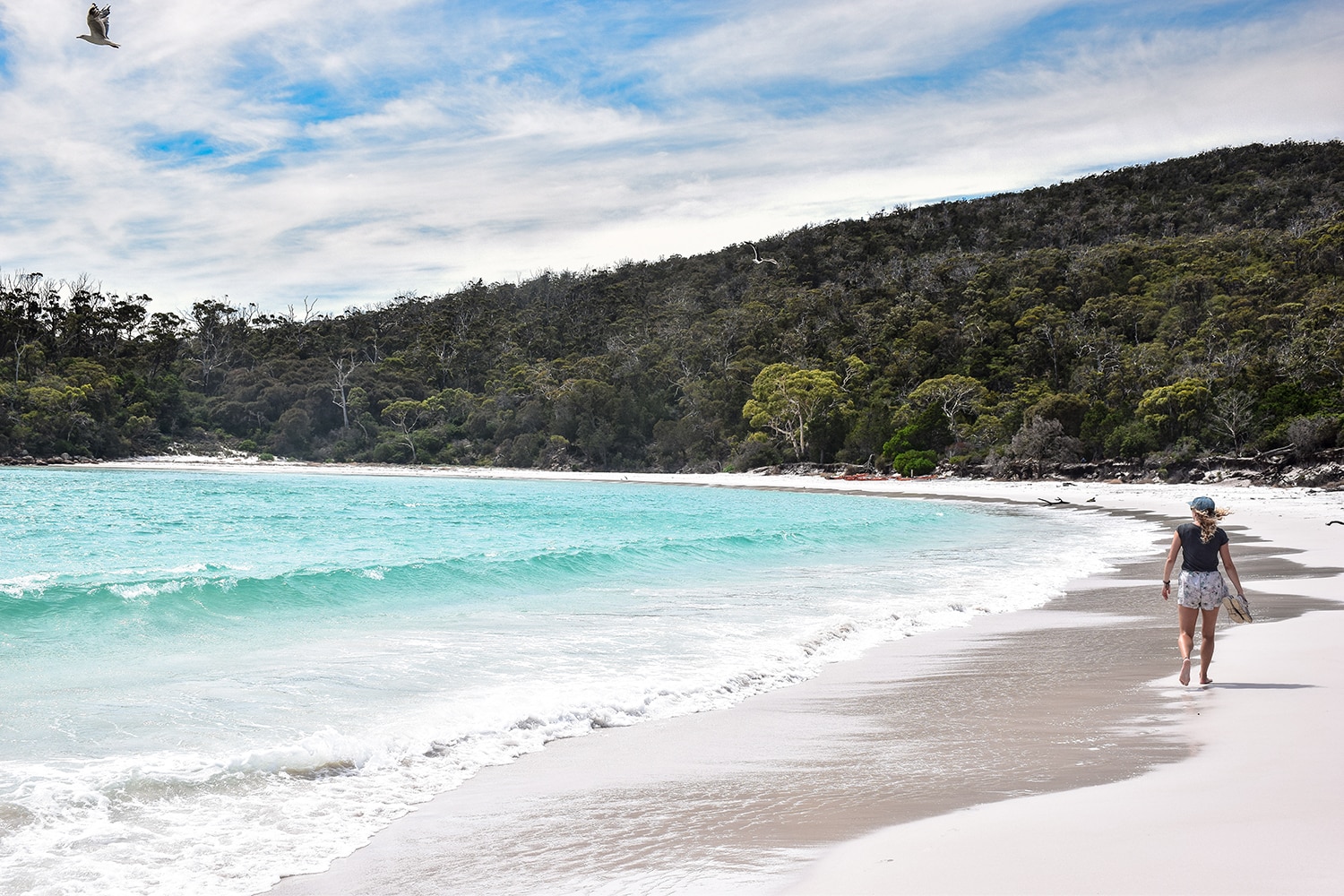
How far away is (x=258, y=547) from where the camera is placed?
18.5m

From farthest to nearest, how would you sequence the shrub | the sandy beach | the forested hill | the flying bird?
the flying bird, the shrub, the forested hill, the sandy beach

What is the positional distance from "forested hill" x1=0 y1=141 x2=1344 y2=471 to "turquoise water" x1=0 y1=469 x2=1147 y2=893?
23076 millimetres

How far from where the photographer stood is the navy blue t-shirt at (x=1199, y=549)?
636cm

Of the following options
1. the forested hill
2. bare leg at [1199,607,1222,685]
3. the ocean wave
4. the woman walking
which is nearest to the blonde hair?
the woman walking

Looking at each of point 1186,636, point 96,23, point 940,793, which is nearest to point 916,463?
point 1186,636

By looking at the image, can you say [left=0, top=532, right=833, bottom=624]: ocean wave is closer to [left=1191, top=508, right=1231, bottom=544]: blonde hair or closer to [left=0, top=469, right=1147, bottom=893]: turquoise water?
[left=0, top=469, right=1147, bottom=893]: turquoise water

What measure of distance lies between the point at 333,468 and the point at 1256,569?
65.9 meters

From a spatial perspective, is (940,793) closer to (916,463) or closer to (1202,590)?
(1202,590)

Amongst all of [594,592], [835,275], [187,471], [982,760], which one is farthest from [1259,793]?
[835,275]

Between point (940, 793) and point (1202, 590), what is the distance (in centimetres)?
325

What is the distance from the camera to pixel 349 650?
849 cm

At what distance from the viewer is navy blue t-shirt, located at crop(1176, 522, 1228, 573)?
6.36 metres

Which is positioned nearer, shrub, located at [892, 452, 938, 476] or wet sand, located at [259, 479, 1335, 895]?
wet sand, located at [259, 479, 1335, 895]

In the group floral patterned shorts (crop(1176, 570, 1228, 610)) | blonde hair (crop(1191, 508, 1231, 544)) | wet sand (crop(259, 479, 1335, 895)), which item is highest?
blonde hair (crop(1191, 508, 1231, 544))
